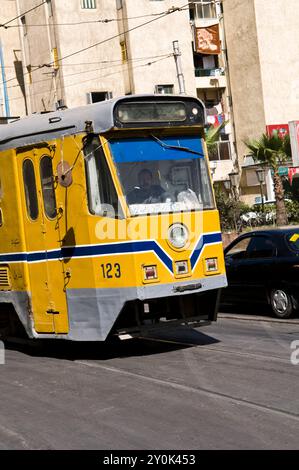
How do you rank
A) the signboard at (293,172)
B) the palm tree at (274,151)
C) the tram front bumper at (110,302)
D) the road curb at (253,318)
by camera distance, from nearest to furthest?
the tram front bumper at (110,302)
the road curb at (253,318)
the palm tree at (274,151)
the signboard at (293,172)

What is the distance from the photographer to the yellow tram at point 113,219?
1009cm

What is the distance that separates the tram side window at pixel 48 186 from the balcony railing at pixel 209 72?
3576 cm

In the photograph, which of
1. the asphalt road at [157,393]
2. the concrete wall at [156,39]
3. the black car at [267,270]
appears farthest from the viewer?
the concrete wall at [156,39]

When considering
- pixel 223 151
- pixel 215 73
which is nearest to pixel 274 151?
pixel 223 151

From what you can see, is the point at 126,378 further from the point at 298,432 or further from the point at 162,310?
the point at 298,432

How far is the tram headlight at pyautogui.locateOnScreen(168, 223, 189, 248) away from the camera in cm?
1035

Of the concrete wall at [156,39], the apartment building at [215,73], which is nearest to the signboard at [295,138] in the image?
the concrete wall at [156,39]

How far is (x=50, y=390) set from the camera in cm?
910

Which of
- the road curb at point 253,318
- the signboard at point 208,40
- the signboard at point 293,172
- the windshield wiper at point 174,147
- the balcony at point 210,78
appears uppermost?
the signboard at point 208,40

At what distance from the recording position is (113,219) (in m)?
10.1

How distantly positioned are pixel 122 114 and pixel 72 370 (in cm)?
334

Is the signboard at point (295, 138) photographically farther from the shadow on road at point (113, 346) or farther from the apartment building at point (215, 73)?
the apartment building at point (215, 73)

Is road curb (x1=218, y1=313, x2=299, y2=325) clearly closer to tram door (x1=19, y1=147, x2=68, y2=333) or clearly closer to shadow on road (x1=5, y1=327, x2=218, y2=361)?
shadow on road (x1=5, y1=327, x2=218, y2=361)

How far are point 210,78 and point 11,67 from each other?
11389 mm
